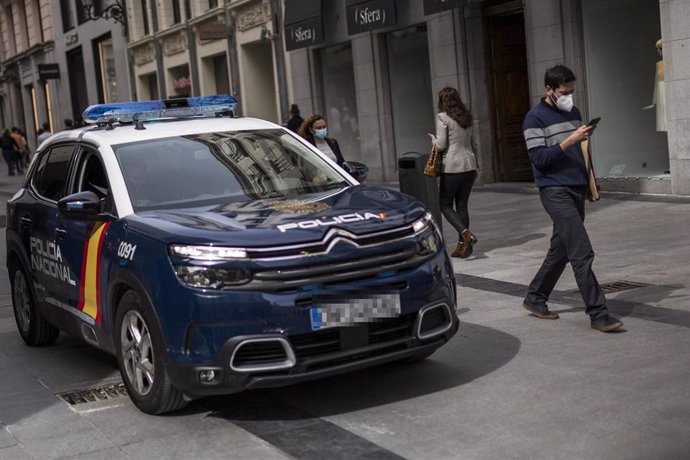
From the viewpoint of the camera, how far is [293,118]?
21.6 metres

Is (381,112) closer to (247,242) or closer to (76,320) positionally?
(76,320)

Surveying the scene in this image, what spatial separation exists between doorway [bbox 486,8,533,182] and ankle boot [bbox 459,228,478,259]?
8041mm

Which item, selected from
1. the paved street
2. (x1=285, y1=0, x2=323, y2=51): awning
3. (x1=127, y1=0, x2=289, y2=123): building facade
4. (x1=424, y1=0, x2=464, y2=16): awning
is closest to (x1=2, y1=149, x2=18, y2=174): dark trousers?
(x1=127, y1=0, x2=289, y2=123): building facade

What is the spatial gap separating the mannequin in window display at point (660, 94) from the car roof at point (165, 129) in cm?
906

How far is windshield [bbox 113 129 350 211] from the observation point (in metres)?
7.00

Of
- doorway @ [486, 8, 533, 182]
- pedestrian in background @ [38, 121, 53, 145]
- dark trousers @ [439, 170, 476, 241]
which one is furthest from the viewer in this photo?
pedestrian in background @ [38, 121, 53, 145]

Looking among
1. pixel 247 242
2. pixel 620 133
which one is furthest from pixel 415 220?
pixel 620 133

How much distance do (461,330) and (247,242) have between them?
8.77 ft

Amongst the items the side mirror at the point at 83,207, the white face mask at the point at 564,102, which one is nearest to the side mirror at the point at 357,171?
the white face mask at the point at 564,102

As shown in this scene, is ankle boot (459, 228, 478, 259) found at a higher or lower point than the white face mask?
lower

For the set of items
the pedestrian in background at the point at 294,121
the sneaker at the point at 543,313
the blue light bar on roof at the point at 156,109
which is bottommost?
the sneaker at the point at 543,313

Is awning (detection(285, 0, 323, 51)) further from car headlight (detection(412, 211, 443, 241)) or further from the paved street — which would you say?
car headlight (detection(412, 211, 443, 241))

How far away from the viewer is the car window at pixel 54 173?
8062mm

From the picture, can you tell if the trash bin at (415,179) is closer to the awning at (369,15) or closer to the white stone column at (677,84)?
the white stone column at (677,84)
